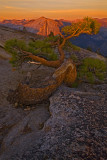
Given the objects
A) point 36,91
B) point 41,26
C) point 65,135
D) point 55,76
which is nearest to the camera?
point 65,135

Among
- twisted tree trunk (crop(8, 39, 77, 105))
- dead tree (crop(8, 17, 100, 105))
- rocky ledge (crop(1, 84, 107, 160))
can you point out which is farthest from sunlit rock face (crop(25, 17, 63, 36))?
rocky ledge (crop(1, 84, 107, 160))

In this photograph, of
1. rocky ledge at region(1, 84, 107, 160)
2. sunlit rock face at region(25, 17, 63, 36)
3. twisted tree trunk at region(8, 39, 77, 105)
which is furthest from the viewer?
sunlit rock face at region(25, 17, 63, 36)

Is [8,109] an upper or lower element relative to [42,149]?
lower

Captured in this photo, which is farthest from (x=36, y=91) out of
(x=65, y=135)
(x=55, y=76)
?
(x=65, y=135)

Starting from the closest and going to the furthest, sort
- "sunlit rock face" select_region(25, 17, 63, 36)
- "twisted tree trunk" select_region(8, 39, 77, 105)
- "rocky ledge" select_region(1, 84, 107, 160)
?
"rocky ledge" select_region(1, 84, 107, 160) < "twisted tree trunk" select_region(8, 39, 77, 105) < "sunlit rock face" select_region(25, 17, 63, 36)

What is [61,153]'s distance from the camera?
3.98 metres

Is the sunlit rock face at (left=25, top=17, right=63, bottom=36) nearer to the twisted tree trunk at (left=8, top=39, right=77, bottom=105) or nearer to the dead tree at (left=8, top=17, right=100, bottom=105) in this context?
the dead tree at (left=8, top=17, right=100, bottom=105)

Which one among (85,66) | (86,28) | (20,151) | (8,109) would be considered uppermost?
(86,28)

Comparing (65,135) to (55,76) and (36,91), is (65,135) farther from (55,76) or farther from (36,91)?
(55,76)

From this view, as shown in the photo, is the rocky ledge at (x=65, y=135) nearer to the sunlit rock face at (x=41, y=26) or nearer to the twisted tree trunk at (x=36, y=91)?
the twisted tree trunk at (x=36, y=91)

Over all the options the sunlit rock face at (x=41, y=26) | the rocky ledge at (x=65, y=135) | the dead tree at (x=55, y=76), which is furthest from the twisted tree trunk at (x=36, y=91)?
the sunlit rock face at (x=41, y=26)

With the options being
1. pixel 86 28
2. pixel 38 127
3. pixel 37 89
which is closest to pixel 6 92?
pixel 37 89

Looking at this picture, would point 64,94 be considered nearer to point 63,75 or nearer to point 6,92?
point 63,75

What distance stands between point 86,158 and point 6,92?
751cm
